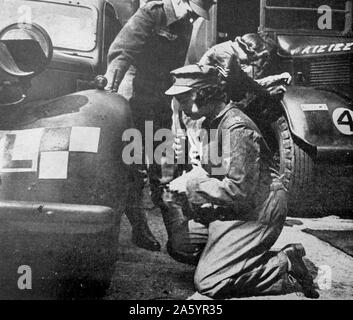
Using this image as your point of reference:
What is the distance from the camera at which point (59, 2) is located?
6.55 feet

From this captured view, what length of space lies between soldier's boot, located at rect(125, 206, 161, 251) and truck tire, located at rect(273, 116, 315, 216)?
720 mm

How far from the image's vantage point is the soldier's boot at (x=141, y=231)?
2023 mm

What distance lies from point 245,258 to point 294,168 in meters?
0.61

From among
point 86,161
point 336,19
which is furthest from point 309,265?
point 336,19

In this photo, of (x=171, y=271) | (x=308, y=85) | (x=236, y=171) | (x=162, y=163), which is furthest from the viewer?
(x=308, y=85)

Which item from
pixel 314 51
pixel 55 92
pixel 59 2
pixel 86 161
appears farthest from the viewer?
pixel 314 51

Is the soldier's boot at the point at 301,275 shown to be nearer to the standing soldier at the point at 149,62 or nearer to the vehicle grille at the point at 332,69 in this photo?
the standing soldier at the point at 149,62

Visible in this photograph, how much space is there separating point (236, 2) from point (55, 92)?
1382 millimetres

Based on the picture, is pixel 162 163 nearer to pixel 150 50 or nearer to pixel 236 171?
pixel 236 171

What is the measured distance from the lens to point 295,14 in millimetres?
2555

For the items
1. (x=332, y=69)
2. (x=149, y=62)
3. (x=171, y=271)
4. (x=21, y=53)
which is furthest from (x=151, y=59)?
(x=332, y=69)

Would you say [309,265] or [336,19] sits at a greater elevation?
[336,19]

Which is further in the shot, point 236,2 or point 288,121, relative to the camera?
point 236,2
